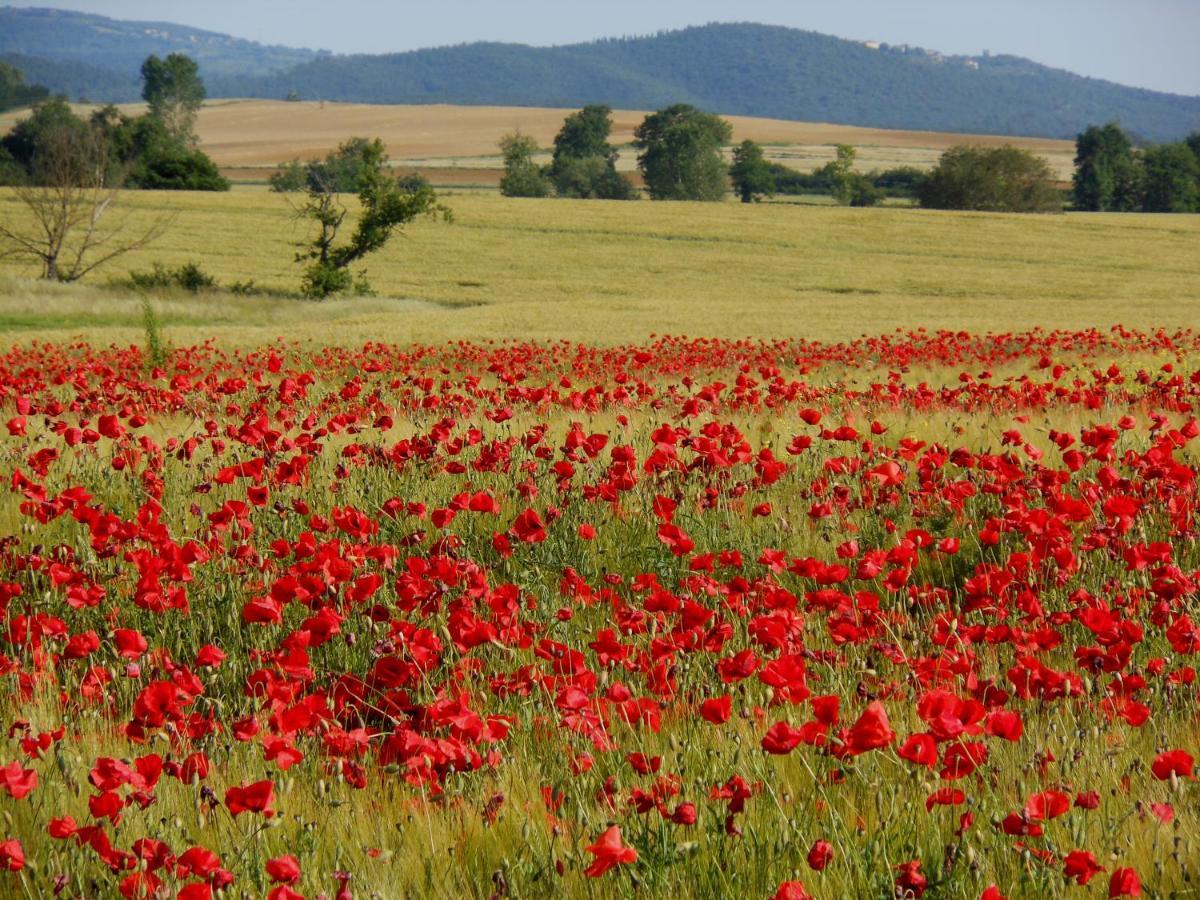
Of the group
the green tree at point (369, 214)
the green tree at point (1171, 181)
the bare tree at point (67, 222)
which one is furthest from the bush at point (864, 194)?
the green tree at point (369, 214)

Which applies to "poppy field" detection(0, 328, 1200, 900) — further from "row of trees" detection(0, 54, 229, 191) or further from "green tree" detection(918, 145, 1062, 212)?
"green tree" detection(918, 145, 1062, 212)

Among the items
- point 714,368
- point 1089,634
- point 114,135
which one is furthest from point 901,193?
point 1089,634

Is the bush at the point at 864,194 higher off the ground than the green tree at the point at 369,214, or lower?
higher

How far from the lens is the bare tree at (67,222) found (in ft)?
128

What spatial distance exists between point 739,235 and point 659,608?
1963 inches

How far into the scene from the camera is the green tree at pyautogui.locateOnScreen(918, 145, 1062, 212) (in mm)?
80000

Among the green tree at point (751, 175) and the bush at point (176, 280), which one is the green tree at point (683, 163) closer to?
the green tree at point (751, 175)

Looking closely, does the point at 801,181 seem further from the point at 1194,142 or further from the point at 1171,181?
the point at 1194,142

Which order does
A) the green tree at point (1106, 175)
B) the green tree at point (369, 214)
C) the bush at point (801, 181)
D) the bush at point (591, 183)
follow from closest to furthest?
the green tree at point (369, 214) → the green tree at point (1106, 175) → the bush at point (591, 183) → the bush at point (801, 181)

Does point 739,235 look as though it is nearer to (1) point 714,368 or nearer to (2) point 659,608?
(1) point 714,368

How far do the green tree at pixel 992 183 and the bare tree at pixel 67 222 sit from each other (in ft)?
176

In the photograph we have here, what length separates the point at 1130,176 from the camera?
91.2m

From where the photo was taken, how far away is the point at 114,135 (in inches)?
2761

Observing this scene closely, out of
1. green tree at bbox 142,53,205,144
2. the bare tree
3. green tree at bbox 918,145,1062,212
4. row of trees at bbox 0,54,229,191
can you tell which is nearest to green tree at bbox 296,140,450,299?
the bare tree
